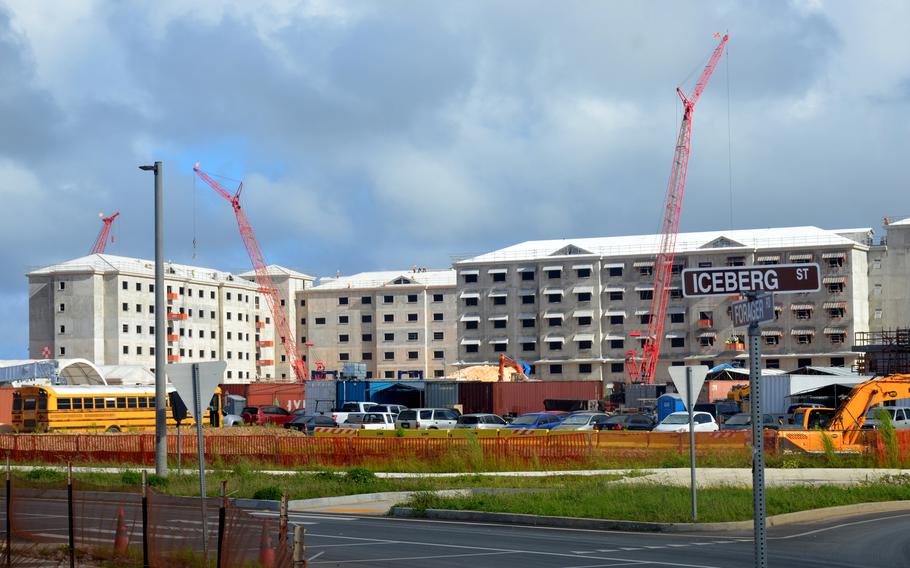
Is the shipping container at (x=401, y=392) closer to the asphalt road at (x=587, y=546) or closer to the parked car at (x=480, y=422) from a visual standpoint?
the parked car at (x=480, y=422)

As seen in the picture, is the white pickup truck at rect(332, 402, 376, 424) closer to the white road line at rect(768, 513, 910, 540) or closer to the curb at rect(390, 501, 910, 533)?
the curb at rect(390, 501, 910, 533)

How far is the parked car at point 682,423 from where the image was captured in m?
48.7

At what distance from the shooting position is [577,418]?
51.8 m

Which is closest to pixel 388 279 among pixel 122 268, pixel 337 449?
pixel 122 268

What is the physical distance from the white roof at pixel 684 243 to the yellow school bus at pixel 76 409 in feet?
222

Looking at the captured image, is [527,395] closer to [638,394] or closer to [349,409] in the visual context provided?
[638,394]

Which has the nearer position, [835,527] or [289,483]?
[835,527]

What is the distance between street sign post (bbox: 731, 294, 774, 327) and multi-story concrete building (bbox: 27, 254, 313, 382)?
447 ft

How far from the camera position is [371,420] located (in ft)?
198

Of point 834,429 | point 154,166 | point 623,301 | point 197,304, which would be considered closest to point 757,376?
point 154,166

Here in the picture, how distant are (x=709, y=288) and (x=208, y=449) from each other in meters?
32.9

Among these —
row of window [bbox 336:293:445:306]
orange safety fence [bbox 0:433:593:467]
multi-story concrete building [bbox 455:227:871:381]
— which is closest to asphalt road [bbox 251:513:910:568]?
orange safety fence [bbox 0:433:593:467]

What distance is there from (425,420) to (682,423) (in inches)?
631

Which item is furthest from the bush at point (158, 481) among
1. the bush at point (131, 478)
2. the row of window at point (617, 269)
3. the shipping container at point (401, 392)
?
the row of window at point (617, 269)
